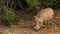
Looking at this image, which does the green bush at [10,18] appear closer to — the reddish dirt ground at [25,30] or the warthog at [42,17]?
the reddish dirt ground at [25,30]

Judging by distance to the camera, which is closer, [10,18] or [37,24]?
[37,24]

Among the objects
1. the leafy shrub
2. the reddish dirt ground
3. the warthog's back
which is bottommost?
the reddish dirt ground

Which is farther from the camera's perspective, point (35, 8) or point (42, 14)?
point (35, 8)

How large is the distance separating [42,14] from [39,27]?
2.00 ft

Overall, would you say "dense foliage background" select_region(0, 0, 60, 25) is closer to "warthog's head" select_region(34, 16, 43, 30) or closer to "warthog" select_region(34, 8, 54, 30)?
"warthog" select_region(34, 8, 54, 30)

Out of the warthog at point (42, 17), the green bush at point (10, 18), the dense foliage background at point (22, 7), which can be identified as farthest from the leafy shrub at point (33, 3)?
the green bush at point (10, 18)

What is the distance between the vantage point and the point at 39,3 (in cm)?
786

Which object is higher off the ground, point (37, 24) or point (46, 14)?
point (46, 14)

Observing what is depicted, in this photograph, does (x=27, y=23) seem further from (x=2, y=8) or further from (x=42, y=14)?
(x=2, y=8)

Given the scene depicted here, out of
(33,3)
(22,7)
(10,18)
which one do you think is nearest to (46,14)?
(33,3)

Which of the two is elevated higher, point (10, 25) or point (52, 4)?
point (52, 4)

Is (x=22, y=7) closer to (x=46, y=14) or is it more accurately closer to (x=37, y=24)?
(x=46, y=14)

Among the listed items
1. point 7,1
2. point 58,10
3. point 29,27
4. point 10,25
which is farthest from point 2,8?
point 58,10

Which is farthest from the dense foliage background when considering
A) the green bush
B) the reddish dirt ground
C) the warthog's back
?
the warthog's back
